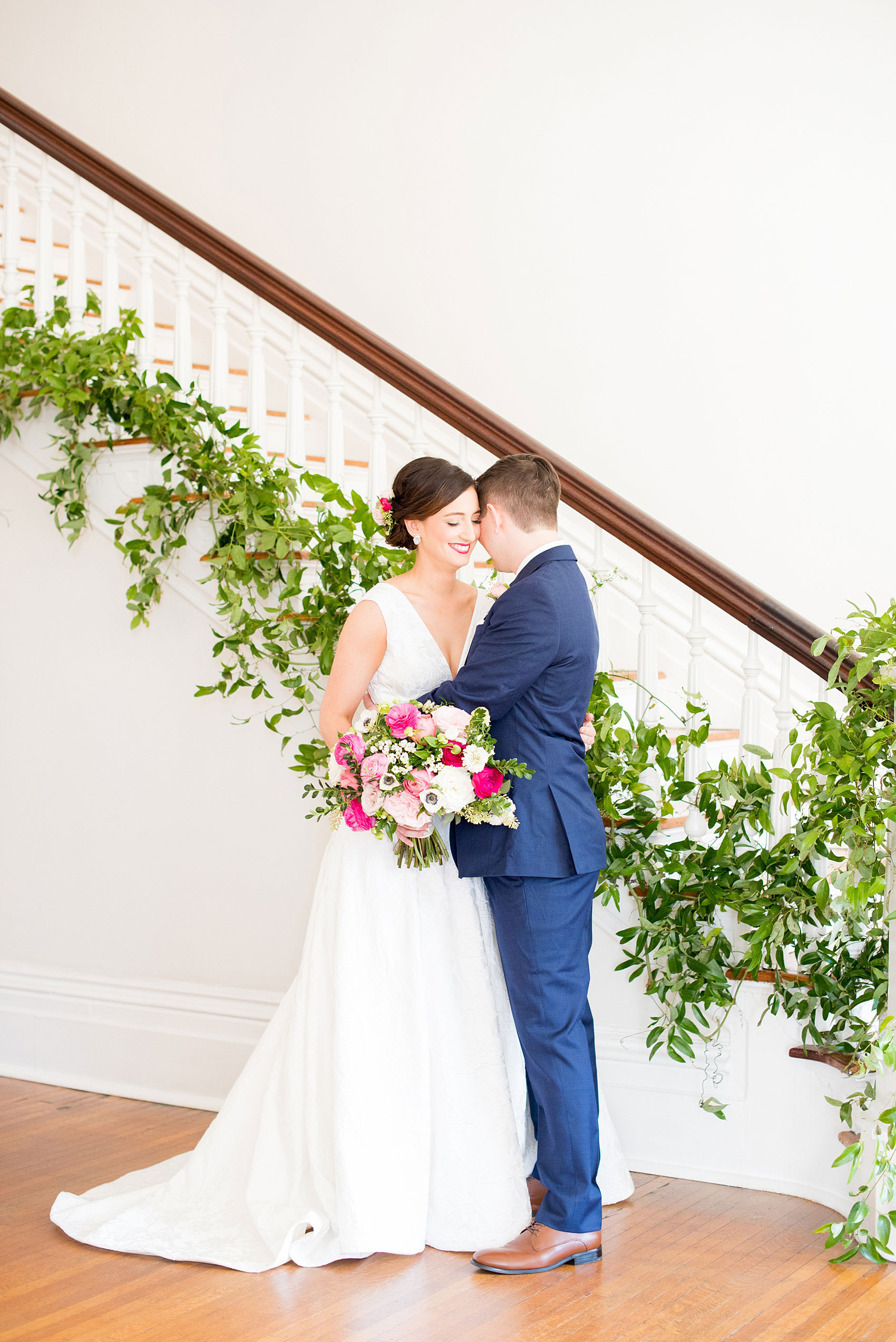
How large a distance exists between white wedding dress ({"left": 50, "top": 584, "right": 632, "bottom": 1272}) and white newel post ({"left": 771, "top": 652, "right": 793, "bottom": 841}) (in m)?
0.79

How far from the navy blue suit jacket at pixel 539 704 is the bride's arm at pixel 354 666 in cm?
19

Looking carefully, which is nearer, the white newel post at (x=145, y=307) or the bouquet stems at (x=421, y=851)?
the bouquet stems at (x=421, y=851)

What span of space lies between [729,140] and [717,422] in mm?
1083

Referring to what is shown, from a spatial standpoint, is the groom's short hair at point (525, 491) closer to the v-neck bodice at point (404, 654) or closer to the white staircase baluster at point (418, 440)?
the v-neck bodice at point (404, 654)

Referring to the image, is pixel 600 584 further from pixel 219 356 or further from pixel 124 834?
pixel 124 834

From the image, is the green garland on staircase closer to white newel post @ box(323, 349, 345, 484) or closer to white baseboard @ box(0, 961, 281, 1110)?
white newel post @ box(323, 349, 345, 484)

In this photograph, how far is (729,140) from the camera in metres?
4.62

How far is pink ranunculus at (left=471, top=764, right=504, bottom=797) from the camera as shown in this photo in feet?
7.93

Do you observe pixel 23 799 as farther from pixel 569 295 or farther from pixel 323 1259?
pixel 569 295

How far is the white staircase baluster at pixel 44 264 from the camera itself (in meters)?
3.93

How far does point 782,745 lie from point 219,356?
2.07 meters

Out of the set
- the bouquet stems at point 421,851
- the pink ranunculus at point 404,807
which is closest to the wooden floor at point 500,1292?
the bouquet stems at point 421,851

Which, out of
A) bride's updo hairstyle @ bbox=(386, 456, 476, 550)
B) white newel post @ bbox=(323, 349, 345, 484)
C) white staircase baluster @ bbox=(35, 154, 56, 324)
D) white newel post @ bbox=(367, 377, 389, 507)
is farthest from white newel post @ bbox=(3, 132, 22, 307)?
bride's updo hairstyle @ bbox=(386, 456, 476, 550)

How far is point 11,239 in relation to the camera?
3969 mm
